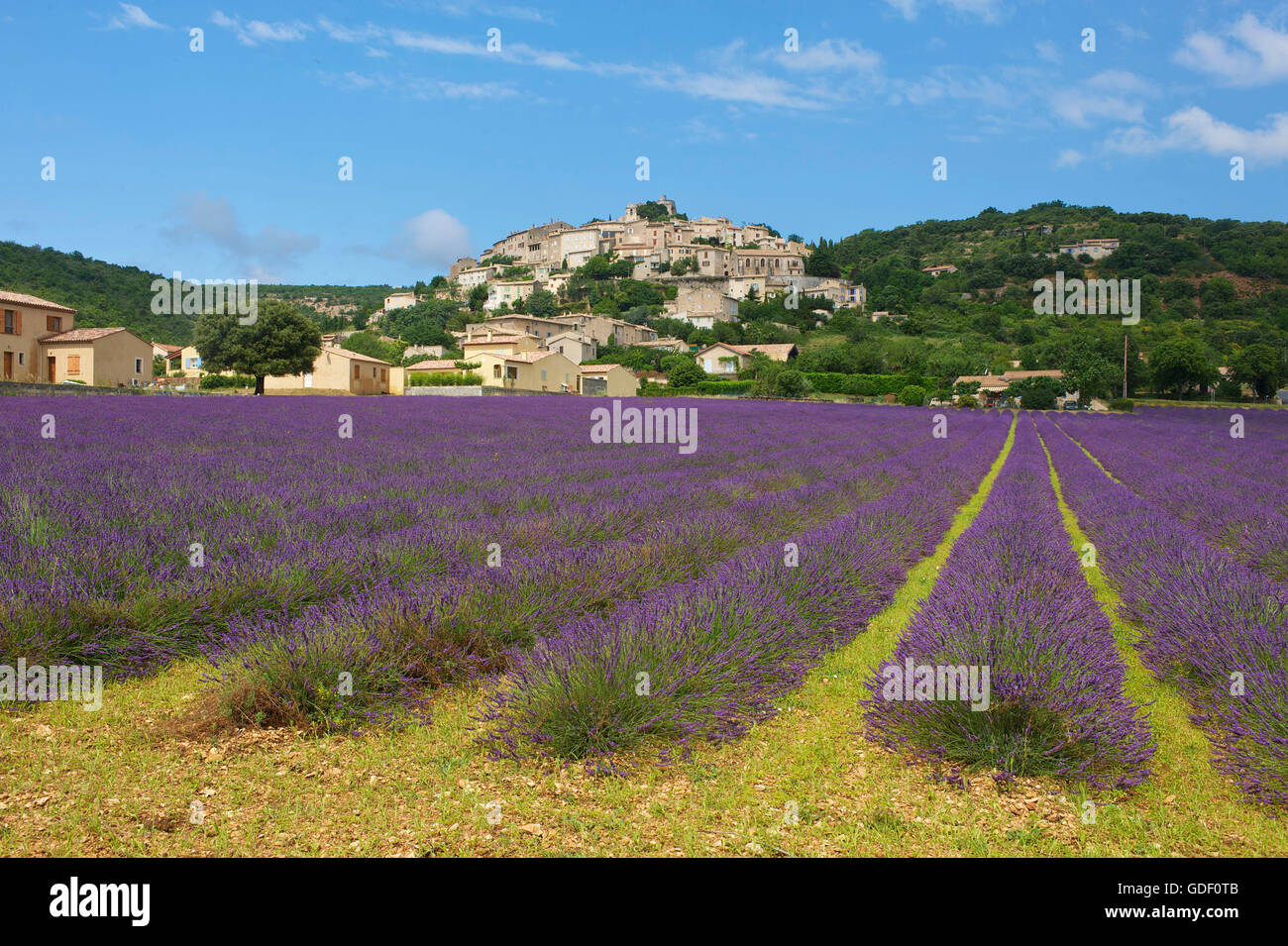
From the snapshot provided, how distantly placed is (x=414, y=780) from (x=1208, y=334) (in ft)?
305

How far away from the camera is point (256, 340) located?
42031mm

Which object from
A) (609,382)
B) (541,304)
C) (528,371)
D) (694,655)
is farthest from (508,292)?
(694,655)

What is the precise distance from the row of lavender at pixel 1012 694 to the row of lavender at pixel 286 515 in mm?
2196

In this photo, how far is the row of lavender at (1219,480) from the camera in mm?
6617

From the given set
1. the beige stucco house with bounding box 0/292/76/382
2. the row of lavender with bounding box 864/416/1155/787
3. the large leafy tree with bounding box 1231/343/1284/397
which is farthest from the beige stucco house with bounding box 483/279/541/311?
the row of lavender with bounding box 864/416/1155/787

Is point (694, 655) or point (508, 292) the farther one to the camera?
point (508, 292)

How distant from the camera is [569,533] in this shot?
19.1ft

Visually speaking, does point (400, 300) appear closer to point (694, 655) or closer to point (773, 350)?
point (773, 350)

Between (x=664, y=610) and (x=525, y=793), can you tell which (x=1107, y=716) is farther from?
(x=525, y=793)

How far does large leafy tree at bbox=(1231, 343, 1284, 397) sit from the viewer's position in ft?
188

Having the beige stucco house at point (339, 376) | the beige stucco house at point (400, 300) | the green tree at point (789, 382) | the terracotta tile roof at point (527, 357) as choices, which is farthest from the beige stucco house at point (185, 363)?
the beige stucco house at point (400, 300)

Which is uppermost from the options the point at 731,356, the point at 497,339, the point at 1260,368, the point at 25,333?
the point at 497,339

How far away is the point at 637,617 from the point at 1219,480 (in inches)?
460

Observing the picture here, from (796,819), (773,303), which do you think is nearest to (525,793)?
(796,819)
